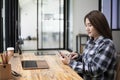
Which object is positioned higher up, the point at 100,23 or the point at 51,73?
the point at 100,23

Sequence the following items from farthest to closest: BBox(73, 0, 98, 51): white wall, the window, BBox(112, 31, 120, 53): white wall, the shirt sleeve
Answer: BBox(73, 0, 98, 51): white wall, BBox(112, 31, 120, 53): white wall, the window, the shirt sleeve

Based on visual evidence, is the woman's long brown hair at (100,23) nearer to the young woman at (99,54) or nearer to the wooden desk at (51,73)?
the young woman at (99,54)

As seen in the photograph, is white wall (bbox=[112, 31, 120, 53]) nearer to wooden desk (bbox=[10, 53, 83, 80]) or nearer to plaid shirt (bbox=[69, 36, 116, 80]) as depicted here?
wooden desk (bbox=[10, 53, 83, 80])

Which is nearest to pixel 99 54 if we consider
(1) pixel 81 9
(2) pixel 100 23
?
(2) pixel 100 23

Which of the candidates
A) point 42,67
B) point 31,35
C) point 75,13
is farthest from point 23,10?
point 42,67

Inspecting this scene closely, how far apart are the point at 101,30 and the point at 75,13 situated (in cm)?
630

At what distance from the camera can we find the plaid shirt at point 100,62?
193 cm

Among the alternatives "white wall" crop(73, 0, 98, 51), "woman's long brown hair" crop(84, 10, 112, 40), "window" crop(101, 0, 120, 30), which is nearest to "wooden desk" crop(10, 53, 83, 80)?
"woman's long brown hair" crop(84, 10, 112, 40)

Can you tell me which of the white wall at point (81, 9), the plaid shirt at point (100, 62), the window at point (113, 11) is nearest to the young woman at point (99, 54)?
the plaid shirt at point (100, 62)

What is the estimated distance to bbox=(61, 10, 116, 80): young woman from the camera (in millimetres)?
1938

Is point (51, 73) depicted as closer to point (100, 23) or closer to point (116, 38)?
point (100, 23)

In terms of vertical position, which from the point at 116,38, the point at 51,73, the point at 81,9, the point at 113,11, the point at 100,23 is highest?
the point at 81,9

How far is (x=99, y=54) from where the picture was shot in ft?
6.43

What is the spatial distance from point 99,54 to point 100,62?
0.07 meters
